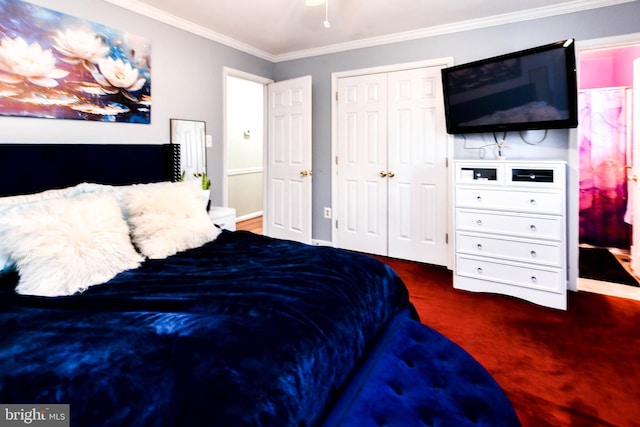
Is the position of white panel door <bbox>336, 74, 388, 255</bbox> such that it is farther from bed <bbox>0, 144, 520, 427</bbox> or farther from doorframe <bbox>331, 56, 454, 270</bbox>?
A: bed <bbox>0, 144, 520, 427</bbox>

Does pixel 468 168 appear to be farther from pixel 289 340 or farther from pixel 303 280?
pixel 289 340

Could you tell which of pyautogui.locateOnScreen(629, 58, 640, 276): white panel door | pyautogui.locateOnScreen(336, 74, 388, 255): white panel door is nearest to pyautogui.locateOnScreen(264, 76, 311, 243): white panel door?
pyautogui.locateOnScreen(336, 74, 388, 255): white panel door

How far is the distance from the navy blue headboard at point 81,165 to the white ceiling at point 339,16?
1.20 m

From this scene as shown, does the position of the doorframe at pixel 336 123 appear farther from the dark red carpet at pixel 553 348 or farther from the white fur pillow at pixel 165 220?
the white fur pillow at pixel 165 220

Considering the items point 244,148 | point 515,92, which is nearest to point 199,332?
point 515,92

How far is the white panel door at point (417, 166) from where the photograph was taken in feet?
12.3

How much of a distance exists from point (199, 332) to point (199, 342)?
0.19 ft

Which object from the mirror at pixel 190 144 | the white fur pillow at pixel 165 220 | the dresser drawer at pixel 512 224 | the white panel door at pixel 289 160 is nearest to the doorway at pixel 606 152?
the dresser drawer at pixel 512 224

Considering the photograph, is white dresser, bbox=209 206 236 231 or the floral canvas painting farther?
white dresser, bbox=209 206 236 231

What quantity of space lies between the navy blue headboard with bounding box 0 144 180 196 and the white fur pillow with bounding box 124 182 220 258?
2.11ft

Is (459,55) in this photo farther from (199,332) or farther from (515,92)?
(199,332)

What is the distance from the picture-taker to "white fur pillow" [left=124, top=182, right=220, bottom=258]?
6.57 ft

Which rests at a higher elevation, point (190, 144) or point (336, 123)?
point (336, 123)

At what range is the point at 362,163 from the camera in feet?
13.9
